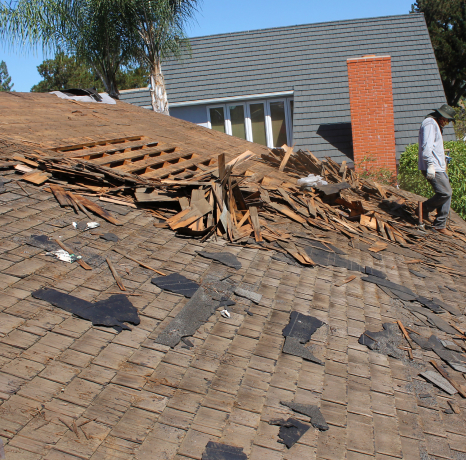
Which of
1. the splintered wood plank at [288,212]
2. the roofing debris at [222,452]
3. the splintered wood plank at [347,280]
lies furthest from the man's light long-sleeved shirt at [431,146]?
the roofing debris at [222,452]

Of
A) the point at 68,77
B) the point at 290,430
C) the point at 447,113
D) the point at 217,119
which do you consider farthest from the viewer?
the point at 68,77

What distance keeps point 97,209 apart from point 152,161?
2075mm

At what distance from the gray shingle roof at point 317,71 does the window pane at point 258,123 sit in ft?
2.84

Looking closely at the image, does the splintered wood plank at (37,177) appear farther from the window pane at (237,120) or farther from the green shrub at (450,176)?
the window pane at (237,120)

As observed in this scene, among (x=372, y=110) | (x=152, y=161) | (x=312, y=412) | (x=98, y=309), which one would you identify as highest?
(x=372, y=110)

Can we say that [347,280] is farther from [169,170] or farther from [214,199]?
[169,170]

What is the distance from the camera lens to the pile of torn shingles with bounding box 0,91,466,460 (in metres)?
3.30

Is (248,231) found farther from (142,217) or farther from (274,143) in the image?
(274,143)

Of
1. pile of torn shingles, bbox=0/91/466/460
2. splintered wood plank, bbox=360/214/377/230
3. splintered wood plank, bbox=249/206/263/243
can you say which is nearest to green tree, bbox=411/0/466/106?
pile of torn shingles, bbox=0/91/466/460

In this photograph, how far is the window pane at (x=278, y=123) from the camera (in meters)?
20.0

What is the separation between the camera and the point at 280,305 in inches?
157

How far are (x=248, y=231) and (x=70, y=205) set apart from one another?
6.89ft

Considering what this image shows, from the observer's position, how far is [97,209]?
16.0 feet

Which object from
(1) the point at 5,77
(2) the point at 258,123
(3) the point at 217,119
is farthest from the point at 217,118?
(1) the point at 5,77
